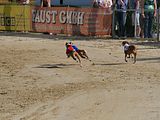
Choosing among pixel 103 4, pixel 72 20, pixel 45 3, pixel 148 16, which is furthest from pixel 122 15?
pixel 45 3

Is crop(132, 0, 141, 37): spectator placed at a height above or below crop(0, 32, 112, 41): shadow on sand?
above

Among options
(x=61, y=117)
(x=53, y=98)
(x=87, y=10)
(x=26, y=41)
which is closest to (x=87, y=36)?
(x=87, y=10)

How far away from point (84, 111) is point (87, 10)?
43.4ft

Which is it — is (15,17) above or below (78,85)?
above

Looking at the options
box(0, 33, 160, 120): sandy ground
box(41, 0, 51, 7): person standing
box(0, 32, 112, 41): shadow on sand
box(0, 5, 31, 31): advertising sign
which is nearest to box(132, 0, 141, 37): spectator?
box(0, 32, 112, 41): shadow on sand

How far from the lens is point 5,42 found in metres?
21.0

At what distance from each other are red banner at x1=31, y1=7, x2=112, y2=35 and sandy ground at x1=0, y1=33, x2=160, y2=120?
3.46 m

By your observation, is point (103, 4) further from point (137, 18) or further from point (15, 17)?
point (15, 17)

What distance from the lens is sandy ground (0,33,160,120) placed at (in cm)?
999

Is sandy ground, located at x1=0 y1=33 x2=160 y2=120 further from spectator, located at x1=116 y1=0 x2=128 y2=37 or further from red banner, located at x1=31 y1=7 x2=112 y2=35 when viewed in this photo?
red banner, located at x1=31 y1=7 x2=112 y2=35

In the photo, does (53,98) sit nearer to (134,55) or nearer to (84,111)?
(84,111)

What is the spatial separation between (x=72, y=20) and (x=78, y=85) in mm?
11299

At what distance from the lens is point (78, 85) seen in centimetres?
1240

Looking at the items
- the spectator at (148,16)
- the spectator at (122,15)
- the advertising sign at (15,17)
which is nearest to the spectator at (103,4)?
the spectator at (122,15)
